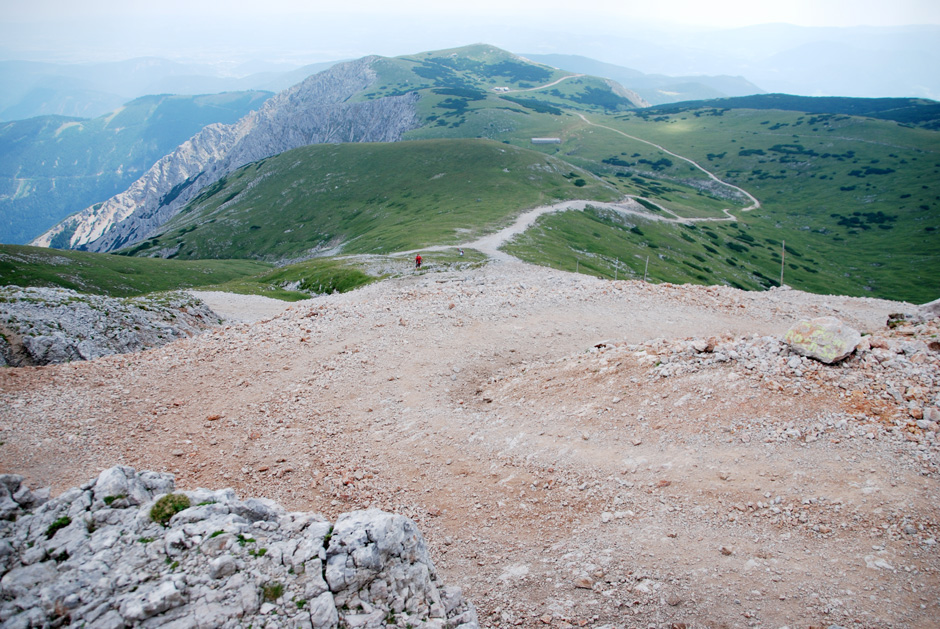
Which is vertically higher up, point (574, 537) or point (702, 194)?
point (702, 194)

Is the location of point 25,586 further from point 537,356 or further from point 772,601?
point 537,356

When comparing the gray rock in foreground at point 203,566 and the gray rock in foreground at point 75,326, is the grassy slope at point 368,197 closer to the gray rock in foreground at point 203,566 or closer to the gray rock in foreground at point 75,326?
the gray rock in foreground at point 75,326

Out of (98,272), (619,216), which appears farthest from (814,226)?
(98,272)

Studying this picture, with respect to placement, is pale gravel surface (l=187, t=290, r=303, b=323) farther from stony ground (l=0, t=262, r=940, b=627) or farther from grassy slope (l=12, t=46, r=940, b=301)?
stony ground (l=0, t=262, r=940, b=627)

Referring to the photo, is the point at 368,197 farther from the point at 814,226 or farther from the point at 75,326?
the point at 814,226

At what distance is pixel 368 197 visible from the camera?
118 metres

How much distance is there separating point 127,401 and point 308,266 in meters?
52.4

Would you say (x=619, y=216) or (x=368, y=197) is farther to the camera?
(x=368, y=197)

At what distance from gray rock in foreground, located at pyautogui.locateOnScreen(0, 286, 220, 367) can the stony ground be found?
1005cm

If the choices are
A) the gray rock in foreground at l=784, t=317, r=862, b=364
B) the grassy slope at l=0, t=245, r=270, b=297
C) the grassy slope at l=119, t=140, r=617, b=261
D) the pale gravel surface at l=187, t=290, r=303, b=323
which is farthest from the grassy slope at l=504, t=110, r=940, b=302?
the grassy slope at l=0, t=245, r=270, b=297

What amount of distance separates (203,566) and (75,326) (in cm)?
3018

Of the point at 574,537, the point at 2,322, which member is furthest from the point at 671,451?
the point at 2,322

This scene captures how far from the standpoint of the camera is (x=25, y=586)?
742 centimetres

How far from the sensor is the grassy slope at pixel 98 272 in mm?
59969
